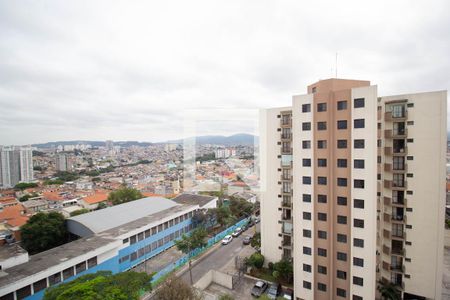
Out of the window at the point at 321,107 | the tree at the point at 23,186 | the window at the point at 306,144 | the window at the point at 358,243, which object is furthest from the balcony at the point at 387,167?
the tree at the point at 23,186

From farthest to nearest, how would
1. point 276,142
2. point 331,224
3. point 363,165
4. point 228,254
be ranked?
1. point 228,254
2. point 276,142
3. point 331,224
4. point 363,165

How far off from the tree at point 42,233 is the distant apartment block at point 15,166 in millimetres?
26567

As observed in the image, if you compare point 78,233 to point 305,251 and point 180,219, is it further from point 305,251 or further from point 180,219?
point 305,251

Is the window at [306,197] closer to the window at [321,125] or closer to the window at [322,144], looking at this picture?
the window at [322,144]

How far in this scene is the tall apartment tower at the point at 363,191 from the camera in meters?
9.81

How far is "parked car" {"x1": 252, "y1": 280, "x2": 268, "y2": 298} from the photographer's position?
37.9 ft

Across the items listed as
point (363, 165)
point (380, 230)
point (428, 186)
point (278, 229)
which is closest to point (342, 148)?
point (363, 165)

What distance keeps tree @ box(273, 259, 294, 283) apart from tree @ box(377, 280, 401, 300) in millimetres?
4182

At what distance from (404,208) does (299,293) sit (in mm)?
6828

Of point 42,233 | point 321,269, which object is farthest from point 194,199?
point 321,269

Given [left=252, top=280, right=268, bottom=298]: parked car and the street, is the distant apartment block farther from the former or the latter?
[left=252, top=280, right=268, bottom=298]: parked car

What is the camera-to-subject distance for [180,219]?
63.4ft

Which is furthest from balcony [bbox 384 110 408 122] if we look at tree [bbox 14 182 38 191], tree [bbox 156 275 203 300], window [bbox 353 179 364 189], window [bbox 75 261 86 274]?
tree [bbox 14 182 38 191]

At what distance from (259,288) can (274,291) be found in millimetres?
820
